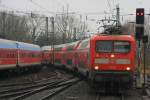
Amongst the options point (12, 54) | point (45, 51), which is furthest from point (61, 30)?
point (12, 54)

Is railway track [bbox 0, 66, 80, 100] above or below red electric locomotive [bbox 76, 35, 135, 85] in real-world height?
below

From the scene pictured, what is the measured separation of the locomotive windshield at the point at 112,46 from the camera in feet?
76.0

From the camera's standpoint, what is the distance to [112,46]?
76.4 ft

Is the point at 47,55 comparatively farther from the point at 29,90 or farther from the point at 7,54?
the point at 29,90

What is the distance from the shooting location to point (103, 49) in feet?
76.4

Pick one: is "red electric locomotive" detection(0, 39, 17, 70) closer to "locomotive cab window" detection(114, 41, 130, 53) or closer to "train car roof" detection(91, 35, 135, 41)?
"train car roof" detection(91, 35, 135, 41)

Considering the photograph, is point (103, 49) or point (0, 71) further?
point (0, 71)

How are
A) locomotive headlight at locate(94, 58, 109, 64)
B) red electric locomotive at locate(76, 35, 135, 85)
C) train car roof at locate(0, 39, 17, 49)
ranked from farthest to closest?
train car roof at locate(0, 39, 17, 49)
locomotive headlight at locate(94, 58, 109, 64)
red electric locomotive at locate(76, 35, 135, 85)

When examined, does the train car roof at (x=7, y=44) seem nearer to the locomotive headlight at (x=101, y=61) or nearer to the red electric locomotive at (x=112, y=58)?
the red electric locomotive at (x=112, y=58)

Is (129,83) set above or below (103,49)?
below

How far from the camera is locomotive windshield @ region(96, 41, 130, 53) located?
2317cm

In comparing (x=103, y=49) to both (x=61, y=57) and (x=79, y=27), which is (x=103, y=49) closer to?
(x=61, y=57)

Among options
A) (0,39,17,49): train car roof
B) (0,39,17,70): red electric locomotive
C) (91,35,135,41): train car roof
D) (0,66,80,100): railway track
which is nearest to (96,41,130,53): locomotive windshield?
(91,35,135,41): train car roof

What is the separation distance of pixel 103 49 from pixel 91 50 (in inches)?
23.9
